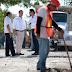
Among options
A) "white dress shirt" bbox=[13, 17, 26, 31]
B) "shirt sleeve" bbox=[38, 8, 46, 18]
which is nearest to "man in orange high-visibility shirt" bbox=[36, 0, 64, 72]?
"shirt sleeve" bbox=[38, 8, 46, 18]

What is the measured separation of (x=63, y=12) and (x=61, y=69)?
9383 mm

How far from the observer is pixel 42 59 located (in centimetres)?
625

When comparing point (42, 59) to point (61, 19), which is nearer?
point (42, 59)

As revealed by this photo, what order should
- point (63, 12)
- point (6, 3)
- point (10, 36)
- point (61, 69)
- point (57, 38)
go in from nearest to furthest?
point (61, 69) → point (10, 36) → point (57, 38) → point (63, 12) → point (6, 3)

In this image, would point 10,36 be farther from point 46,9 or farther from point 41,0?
point 41,0

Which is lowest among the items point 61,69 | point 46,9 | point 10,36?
point 61,69

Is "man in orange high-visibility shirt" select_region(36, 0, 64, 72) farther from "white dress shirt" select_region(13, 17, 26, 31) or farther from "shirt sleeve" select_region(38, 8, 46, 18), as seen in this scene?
"white dress shirt" select_region(13, 17, 26, 31)

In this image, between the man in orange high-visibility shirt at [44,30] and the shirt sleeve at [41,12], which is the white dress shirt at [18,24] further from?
the shirt sleeve at [41,12]

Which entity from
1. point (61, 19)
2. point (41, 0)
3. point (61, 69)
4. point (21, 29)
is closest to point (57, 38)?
point (61, 19)

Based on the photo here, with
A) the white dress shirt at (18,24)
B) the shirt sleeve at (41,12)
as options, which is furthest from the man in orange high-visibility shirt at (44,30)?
the white dress shirt at (18,24)

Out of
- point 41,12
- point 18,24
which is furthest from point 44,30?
point 18,24

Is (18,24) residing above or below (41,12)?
below

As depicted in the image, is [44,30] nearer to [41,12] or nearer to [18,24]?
[41,12]

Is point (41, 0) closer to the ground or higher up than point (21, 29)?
higher up
